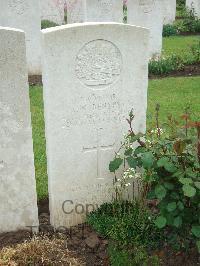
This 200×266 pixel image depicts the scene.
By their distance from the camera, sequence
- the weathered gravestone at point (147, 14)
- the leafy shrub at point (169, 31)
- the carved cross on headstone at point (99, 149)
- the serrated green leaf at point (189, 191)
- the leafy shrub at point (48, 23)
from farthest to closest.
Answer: the leafy shrub at point (48, 23), the leafy shrub at point (169, 31), the weathered gravestone at point (147, 14), the carved cross on headstone at point (99, 149), the serrated green leaf at point (189, 191)

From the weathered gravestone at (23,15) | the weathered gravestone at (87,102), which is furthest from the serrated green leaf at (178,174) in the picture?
the weathered gravestone at (23,15)

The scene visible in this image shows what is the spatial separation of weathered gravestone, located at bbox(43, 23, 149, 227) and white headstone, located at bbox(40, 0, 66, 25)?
12.7m

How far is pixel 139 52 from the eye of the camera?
13.2 ft

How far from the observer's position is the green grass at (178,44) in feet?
37.8

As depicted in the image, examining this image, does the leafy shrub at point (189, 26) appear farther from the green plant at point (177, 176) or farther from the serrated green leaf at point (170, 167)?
the serrated green leaf at point (170, 167)

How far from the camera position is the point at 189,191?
321 centimetres

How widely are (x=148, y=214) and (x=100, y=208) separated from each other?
486mm

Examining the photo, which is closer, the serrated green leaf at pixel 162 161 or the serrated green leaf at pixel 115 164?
the serrated green leaf at pixel 162 161

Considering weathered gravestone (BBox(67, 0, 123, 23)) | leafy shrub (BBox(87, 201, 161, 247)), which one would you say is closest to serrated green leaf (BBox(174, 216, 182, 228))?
leafy shrub (BBox(87, 201, 161, 247))

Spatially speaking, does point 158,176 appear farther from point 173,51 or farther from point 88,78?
point 173,51

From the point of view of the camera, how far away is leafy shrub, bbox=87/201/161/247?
154 inches

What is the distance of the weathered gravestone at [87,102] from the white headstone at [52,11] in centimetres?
1272

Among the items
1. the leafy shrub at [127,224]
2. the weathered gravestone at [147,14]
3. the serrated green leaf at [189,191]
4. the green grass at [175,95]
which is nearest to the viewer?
the serrated green leaf at [189,191]

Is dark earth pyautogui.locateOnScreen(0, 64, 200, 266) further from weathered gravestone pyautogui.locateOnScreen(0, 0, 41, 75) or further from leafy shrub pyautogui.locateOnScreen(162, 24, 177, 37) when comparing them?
leafy shrub pyautogui.locateOnScreen(162, 24, 177, 37)
